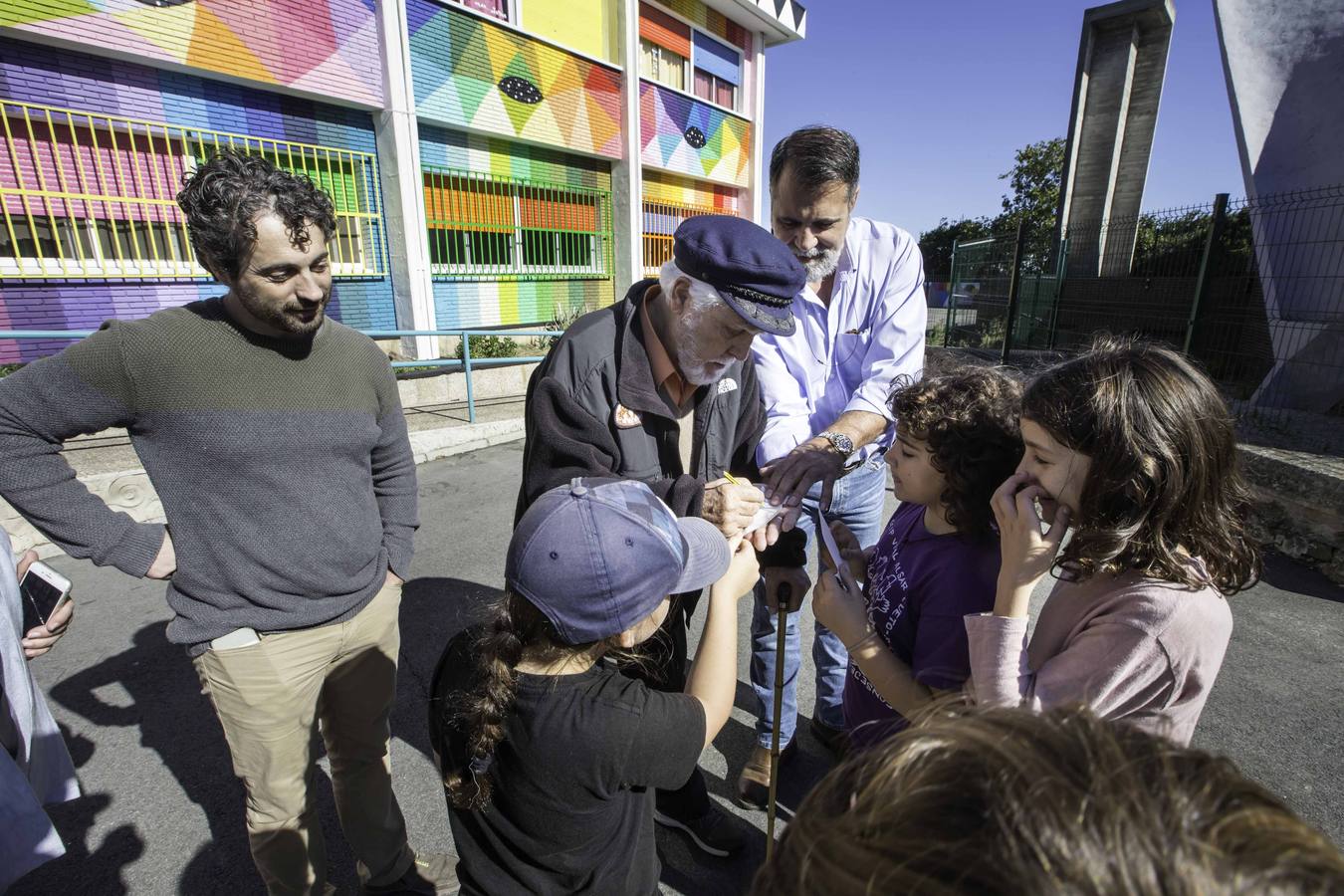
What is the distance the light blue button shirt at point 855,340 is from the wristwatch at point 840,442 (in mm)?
161

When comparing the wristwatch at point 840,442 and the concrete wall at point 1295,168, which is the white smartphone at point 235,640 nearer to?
the wristwatch at point 840,442

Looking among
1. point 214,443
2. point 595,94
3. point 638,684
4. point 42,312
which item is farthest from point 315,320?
point 595,94

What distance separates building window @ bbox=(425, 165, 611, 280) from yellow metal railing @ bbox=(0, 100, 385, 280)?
2427 millimetres

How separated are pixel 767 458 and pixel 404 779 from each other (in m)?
1.97

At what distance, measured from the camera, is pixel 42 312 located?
6.76m

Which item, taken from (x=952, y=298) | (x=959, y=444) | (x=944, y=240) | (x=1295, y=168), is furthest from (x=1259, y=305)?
(x=944, y=240)

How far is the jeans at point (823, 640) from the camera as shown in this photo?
2514mm

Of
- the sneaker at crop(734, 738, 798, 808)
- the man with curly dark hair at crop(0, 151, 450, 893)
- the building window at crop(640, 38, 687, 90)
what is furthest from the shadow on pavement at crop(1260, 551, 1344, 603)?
the building window at crop(640, 38, 687, 90)

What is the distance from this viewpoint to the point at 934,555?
5.70 ft

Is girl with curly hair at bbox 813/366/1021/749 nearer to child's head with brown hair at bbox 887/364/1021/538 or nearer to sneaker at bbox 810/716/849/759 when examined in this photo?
child's head with brown hair at bbox 887/364/1021/538

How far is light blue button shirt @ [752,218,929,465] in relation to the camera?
2332 mm

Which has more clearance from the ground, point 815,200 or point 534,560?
point 815,200

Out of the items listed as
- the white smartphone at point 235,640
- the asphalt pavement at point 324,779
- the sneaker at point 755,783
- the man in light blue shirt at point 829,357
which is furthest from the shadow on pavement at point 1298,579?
the white smartphone at point 235,640

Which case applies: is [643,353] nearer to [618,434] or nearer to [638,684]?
[618,434]
